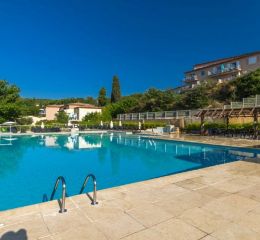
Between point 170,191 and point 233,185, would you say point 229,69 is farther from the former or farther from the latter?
point 170,191

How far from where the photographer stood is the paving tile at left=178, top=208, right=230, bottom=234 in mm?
3445

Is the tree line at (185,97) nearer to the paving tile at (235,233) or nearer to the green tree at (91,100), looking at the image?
the paving tile at (235,233)

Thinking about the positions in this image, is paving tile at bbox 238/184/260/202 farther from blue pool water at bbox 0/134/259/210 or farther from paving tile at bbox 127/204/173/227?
blue pool water at bbox 0/134/259/210

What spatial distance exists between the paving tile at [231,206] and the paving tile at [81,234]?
206cm

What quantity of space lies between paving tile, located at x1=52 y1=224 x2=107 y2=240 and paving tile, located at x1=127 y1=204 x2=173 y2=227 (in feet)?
2.42

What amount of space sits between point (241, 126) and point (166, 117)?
35.6 feet

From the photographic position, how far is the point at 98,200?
4.55 meters

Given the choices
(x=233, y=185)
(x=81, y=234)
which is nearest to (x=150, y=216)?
(x=81, y=234)

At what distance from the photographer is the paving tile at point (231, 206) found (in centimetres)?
389

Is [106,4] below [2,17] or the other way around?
the other way around

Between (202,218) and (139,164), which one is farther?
(139,164)

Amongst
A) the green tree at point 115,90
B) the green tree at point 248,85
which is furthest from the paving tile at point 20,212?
the green tree at point 115,90

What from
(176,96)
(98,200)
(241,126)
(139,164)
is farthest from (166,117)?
(98,200)

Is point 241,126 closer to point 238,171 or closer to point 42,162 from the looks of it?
point 238,171
